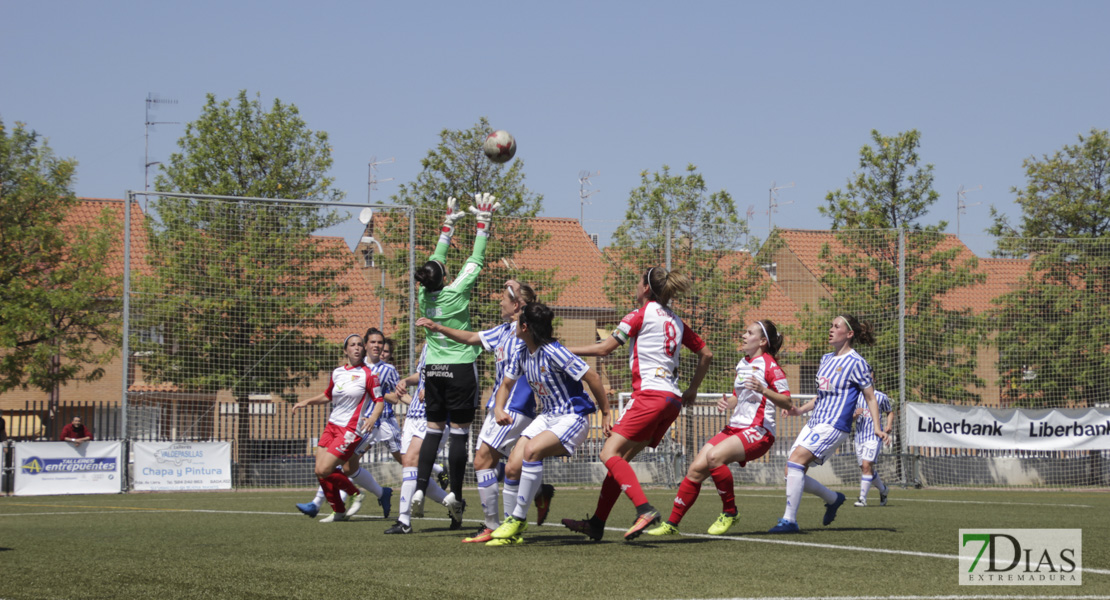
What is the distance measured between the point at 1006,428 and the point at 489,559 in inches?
646

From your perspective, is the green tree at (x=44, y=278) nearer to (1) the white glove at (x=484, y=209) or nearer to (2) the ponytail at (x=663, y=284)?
(1) the white glove at (x=484, y=209)

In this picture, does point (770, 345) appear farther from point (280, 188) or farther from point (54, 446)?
point (280, 188)

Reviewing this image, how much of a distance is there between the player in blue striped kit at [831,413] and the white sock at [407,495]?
2.98m

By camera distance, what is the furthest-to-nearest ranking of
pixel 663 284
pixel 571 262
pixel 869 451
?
pixel 571 262
pixel 869 451
pixel 663 284

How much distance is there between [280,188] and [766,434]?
21.5m

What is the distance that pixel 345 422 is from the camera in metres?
9.89

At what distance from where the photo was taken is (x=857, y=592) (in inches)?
193

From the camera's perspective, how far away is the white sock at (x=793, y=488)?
8445 mm

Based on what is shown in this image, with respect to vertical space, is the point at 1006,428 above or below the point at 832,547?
below

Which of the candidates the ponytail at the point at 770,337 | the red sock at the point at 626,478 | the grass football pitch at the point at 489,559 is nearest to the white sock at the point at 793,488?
the grass football pitch at the point at 489,559

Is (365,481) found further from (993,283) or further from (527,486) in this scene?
(993,283)

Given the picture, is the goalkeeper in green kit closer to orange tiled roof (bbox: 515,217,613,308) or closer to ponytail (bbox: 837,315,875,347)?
ponytail (bbox: 837,315,875,347)

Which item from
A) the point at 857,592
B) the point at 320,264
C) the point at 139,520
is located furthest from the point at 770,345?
the point at 320,264

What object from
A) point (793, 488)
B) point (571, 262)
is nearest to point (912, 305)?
point (571, 262)
